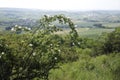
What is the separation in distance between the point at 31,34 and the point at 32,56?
57cm

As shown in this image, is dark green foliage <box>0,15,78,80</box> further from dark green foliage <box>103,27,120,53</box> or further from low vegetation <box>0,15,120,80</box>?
dark green foliage <box>103,27,120,53</box>

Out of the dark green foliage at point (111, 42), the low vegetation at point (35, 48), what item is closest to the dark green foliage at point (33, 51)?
the low vegetation at point (35, 48)

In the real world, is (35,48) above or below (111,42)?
above

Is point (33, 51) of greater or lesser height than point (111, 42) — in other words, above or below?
above

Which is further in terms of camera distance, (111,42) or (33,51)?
(111,42)

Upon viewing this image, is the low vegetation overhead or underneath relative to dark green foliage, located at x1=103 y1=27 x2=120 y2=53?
overhead

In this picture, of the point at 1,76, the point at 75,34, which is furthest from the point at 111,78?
the point at 1,76

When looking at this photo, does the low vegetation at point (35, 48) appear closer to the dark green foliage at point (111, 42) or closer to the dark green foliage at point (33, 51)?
the dark green foliage at point (33, 51)

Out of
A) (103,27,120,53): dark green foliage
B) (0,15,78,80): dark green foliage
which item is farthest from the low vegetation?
(103,27,120,53): dark green foliage

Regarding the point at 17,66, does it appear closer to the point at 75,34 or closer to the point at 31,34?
the point at 31,34

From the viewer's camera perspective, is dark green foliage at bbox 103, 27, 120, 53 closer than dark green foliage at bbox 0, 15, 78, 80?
No

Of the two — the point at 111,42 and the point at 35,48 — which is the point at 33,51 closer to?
the point at 35,48

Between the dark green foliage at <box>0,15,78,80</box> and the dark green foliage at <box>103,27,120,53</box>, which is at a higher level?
the dark green foliage at <box>0,15,78,80</box>

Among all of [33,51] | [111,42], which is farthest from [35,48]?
[111,42]
